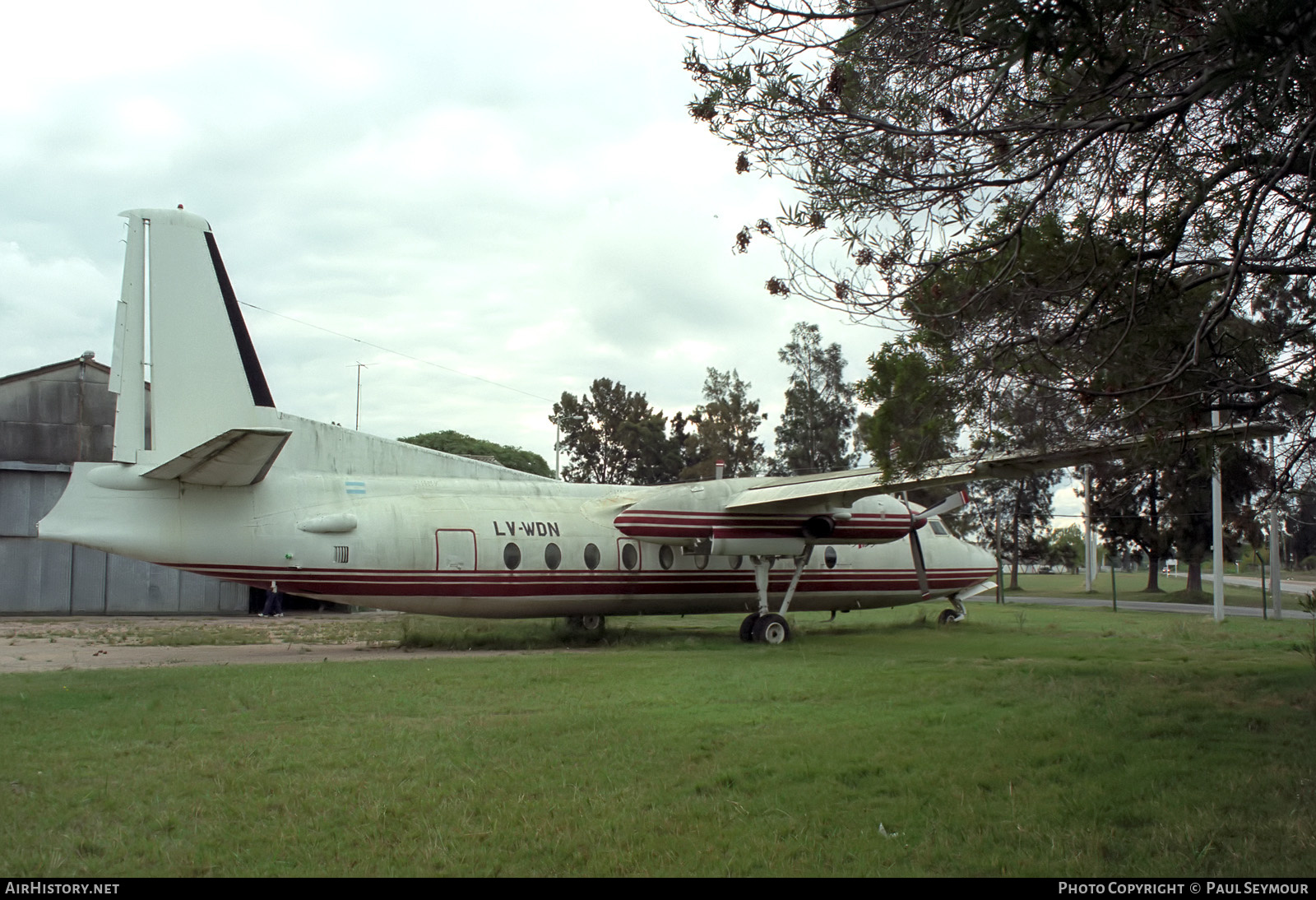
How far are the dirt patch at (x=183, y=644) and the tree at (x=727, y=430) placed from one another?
3092 cm

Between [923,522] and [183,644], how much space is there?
1436 cm

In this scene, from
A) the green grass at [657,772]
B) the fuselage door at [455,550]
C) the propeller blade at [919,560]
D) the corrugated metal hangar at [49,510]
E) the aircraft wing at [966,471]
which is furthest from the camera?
the corrugated metal hangar at [49,510]

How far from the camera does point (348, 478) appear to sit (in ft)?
47.9

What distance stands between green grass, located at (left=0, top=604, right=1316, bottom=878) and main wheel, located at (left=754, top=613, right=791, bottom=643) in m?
5.53

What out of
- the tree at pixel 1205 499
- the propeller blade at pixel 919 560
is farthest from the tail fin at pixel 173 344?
the propeller blade at pixel 919 560

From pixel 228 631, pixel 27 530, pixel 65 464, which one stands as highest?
pixel 65 464

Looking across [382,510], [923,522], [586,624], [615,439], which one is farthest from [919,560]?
[615,439]

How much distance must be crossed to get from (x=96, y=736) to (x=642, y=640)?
37.4 feet

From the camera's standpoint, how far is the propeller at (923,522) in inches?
733

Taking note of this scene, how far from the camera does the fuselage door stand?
47.9 feet

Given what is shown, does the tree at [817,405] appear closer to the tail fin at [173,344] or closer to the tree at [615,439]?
the tree at [615,439]
